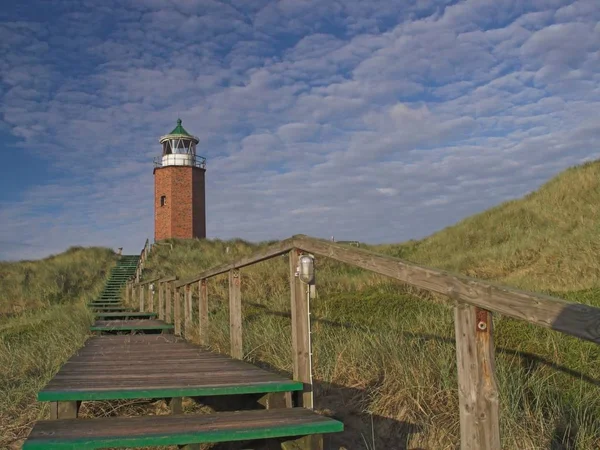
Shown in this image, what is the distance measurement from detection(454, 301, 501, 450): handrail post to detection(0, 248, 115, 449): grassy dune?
3.48 m

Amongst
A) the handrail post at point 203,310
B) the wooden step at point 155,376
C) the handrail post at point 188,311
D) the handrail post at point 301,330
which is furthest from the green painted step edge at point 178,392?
the handrail post at point 188,311

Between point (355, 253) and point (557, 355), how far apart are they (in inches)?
112

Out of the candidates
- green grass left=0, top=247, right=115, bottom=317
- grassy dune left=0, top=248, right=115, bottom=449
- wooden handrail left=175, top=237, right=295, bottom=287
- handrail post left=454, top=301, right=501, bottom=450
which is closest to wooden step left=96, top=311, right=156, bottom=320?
grassy dune left=0, top=248, right=115, bottom=449

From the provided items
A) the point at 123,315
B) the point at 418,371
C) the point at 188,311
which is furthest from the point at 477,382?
the point at 123,315

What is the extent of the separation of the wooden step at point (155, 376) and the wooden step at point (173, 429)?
246mm

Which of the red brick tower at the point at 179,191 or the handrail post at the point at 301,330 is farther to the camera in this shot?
the red brick tower at the point at 179,191

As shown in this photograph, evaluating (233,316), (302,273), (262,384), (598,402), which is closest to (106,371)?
(233,316)

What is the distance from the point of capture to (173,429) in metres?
2.93

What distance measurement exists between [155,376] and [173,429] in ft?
4.70

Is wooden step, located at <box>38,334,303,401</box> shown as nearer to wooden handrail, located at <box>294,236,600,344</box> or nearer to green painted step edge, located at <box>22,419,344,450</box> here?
green painted step edge, located at <box>22,419,344,450</box>

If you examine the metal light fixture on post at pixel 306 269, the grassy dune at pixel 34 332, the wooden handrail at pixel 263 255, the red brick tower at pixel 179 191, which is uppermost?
the red brick tower at pixel 179 191

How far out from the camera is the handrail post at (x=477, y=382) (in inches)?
89.9

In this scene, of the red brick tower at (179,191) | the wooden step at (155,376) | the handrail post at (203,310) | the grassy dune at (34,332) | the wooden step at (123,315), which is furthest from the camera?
the red brick tower at (179,191)

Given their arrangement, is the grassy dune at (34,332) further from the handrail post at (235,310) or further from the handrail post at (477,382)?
the handrail post at (477,382)
